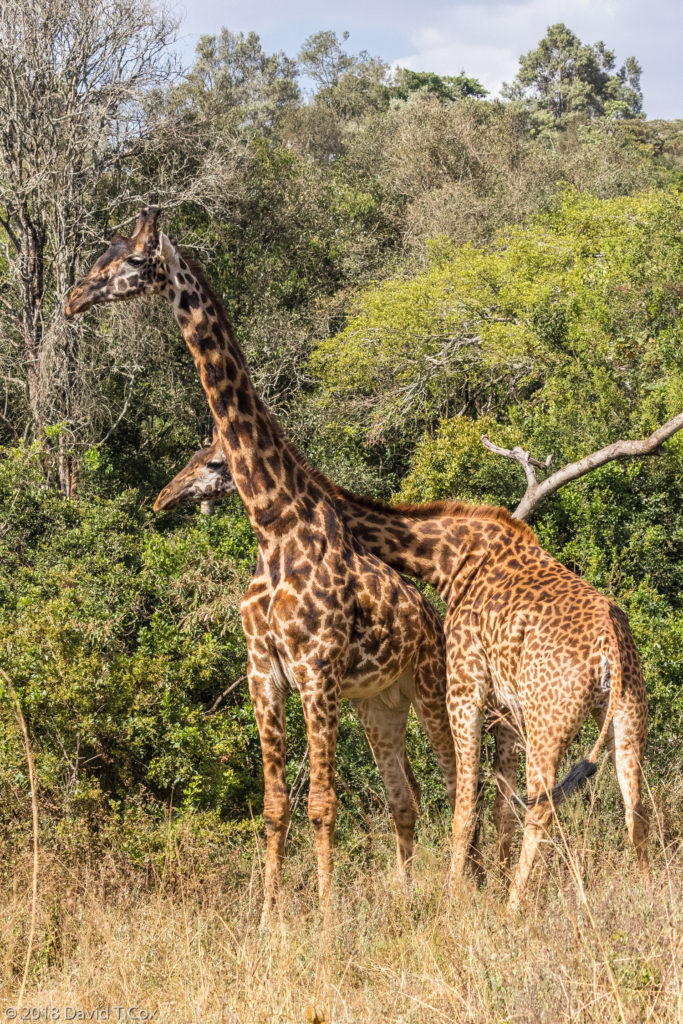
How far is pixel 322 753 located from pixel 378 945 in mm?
1022

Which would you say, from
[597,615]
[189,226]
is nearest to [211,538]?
[597,615]

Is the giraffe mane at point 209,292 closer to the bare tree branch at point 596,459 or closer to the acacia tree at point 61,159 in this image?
the bare tree branch at point 596,459

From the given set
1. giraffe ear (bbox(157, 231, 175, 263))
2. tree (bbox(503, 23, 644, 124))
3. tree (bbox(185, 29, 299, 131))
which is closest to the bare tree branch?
giraffe ear (bbox(157, 231, 175, 263))

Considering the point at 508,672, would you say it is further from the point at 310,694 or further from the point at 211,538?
the point at 211,538

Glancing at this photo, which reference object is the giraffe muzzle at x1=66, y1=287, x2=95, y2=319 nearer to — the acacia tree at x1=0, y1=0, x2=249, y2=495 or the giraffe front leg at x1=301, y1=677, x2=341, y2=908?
the giraffe front leg at x1=301, y1=677, x2=341, y2=908

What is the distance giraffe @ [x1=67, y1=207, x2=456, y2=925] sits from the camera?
5203 millimetres

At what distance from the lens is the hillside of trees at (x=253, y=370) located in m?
8.51

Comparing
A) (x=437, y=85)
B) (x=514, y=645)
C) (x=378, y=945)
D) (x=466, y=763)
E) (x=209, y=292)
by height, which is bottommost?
(x=378, y=945)

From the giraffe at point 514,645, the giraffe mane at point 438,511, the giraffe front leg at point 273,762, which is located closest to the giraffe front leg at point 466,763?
the giraffe at point 514,645

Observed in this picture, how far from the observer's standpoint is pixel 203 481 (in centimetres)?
602

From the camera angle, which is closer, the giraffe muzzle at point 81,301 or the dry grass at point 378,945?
the dry grass at point 378,945

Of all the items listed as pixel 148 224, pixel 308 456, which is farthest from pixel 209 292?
Result: pixel 308 456

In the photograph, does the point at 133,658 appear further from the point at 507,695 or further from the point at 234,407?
the point at 507,695

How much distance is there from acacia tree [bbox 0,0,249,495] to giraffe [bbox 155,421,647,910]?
38.4ft
